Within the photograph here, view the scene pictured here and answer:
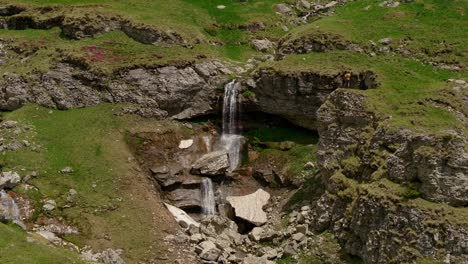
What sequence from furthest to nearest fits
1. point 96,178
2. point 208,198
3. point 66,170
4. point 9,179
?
point 208,198
point 66,170
point 96,178
point 9,179

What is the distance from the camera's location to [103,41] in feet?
177

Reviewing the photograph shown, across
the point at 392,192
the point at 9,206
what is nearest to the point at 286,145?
the point at 392,192

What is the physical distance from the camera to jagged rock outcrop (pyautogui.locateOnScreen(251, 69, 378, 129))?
4488cm

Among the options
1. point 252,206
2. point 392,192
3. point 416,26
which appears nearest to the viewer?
point 392,192

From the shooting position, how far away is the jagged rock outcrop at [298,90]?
44.9 metres

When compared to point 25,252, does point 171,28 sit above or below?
above

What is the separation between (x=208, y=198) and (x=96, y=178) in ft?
30.5

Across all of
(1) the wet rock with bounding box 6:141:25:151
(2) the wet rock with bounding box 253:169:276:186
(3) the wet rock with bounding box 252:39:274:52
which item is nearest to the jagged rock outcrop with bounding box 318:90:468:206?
(2) the wet rock with bounding box 253:169:276:186

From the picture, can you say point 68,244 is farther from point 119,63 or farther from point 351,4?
point 351,4

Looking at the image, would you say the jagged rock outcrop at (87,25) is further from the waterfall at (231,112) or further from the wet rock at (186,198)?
the wet rock at (186,198)

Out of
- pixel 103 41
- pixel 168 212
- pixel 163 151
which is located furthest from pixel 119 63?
pixel 168 212

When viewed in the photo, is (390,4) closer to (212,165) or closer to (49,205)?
(212,165)

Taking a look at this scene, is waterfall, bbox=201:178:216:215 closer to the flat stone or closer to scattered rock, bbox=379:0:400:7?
the flat stone

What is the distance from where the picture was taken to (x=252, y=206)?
131ft
